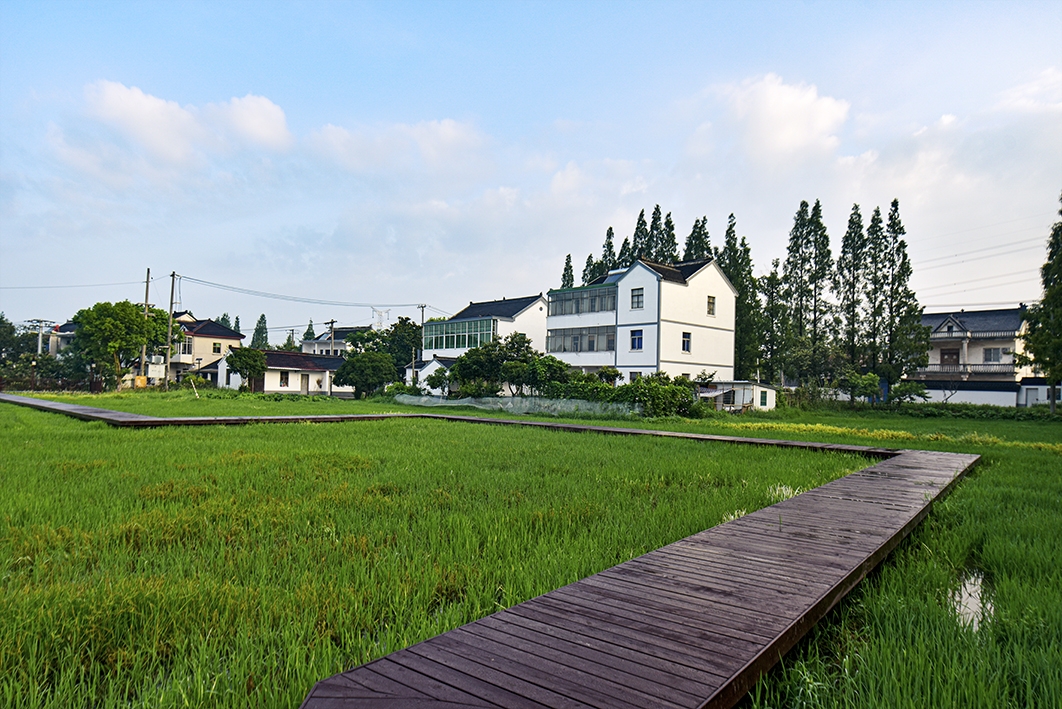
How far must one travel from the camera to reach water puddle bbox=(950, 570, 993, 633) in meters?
3.46

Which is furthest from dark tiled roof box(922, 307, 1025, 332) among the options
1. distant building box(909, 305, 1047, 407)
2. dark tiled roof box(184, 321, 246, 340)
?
dark tiled roof box(184, 321, 246, 340)

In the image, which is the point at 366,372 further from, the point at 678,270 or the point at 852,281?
the point at 852,281

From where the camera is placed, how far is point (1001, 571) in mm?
4449

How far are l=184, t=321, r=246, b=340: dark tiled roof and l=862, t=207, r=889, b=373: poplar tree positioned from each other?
2281 inches

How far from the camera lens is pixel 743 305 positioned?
37.5 metres

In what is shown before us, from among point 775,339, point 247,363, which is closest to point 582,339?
point 775,339

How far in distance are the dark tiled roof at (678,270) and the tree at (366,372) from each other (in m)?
17.4

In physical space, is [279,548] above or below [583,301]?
below

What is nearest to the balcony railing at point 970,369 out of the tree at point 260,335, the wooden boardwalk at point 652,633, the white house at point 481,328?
the white house at point 481,328

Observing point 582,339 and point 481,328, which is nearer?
point 582,339

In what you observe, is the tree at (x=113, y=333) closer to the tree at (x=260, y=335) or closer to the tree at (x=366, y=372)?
the tree at (x=366, y=372)

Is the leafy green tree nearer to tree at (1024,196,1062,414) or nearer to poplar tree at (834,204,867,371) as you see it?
poplar tree at (834,204,867,371)

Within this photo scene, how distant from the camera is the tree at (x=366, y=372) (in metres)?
38.1

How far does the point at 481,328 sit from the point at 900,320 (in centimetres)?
2605
